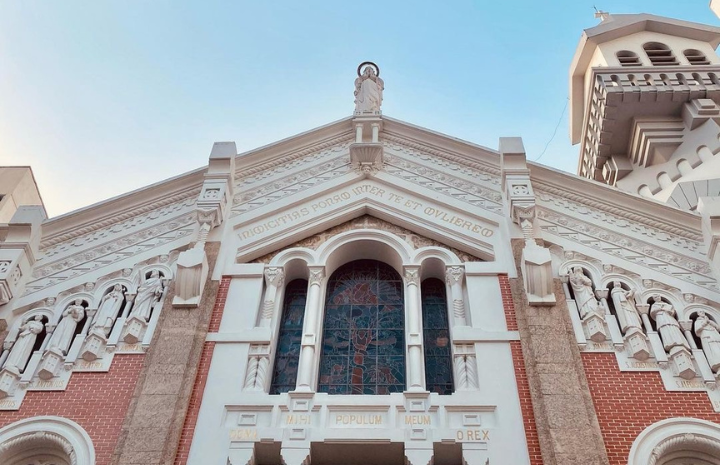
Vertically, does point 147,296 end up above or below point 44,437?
above

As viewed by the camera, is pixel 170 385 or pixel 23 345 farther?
pixel 23 345

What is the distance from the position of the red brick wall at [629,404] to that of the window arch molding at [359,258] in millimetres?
2880

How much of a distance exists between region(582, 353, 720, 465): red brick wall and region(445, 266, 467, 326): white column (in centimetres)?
206

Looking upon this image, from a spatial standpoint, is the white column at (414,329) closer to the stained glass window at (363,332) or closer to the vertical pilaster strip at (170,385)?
the stained glass window at (363,332)

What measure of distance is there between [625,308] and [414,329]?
333 cm

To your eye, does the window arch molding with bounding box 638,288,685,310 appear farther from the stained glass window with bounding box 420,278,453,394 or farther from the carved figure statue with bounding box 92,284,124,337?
the carved figure statue with bounding box 92,284,124,337

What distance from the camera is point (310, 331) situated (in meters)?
11.1

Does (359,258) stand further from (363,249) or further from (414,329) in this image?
(414,329)

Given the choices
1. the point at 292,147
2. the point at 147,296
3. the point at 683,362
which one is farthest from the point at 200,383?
the point at 683,362

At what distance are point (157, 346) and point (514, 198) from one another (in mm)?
6611

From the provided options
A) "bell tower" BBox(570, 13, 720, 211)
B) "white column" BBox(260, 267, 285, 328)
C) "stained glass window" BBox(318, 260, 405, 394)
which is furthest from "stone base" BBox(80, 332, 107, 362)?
"bell tower" BBox(570, 13, 720, 211)

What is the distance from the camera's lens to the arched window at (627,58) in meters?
23.8

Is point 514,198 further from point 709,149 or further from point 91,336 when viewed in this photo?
point 709,149

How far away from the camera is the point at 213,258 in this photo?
1237 cm
